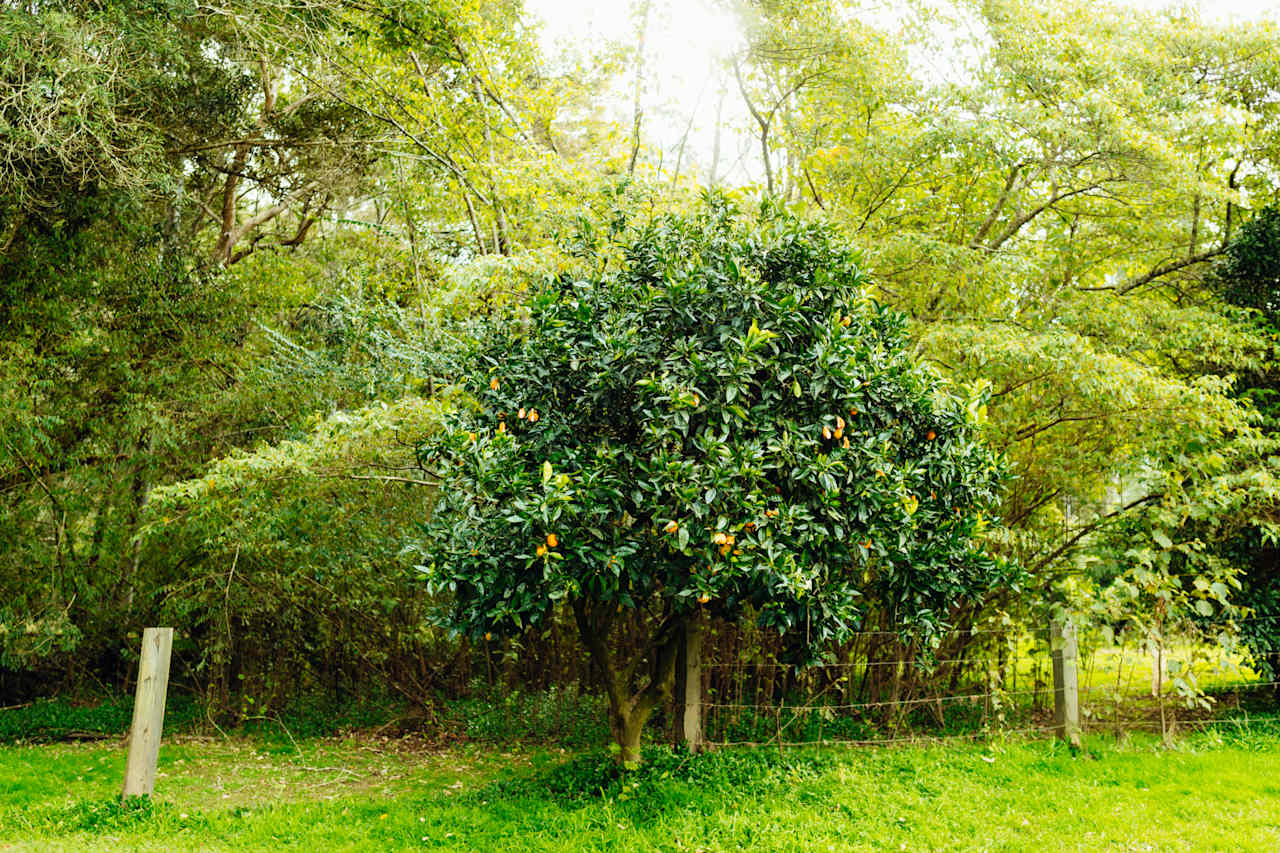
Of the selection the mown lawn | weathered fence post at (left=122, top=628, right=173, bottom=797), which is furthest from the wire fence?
weathered fence post at (left=122, top=628, right=173, bottom=797)

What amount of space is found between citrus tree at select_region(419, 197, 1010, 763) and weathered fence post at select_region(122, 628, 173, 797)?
181 centimetres

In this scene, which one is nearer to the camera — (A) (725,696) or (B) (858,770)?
(B) (858,770)

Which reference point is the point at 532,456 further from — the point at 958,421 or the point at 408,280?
the point at 408,280

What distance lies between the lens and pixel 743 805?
448 centimetres

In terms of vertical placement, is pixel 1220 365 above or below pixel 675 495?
above

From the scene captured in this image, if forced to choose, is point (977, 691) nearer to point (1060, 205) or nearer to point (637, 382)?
point (637, 382)

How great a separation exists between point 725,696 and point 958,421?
8.72 ft

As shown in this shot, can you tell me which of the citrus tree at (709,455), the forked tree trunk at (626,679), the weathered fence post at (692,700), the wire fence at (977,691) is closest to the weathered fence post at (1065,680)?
the wire fence at (977,691)

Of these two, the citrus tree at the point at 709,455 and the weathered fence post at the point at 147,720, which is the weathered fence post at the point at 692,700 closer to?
the citrus tree at the point at 709,455

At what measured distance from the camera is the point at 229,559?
7195mm

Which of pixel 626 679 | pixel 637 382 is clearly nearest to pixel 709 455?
pixel 637 382

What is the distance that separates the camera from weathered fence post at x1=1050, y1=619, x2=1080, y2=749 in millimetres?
5367

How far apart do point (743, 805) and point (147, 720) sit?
330 cm

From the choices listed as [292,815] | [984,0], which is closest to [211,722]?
[292,815]
